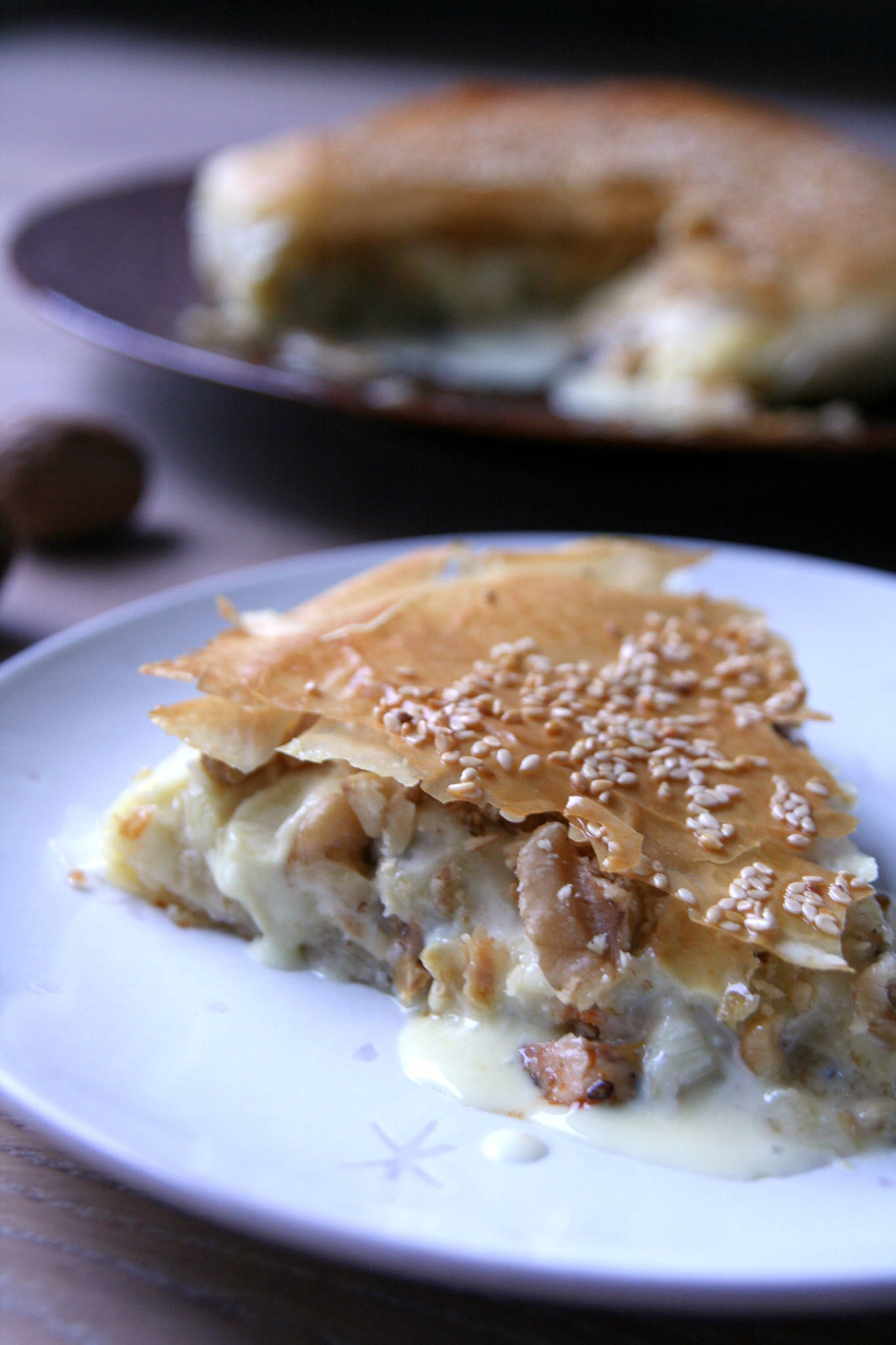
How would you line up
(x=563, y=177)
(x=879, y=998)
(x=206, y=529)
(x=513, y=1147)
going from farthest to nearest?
(x=563, y=177) < (x=206, y=529) < (x=879, y=998) < (x=513, y=1147)

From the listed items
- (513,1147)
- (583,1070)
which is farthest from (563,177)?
(513,1147)

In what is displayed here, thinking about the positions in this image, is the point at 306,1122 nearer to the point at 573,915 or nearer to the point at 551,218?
the point at 573,915

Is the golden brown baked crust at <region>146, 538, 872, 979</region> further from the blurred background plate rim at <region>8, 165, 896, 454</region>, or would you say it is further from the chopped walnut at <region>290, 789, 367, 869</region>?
the blurred background plate rim at <region>8, 165, 896, 454</region>

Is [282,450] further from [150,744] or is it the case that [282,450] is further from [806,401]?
A: [150,744]

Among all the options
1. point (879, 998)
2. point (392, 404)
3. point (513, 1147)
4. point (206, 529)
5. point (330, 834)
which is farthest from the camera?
point (206, 529)

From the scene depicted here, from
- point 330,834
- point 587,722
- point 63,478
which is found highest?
point 587,722

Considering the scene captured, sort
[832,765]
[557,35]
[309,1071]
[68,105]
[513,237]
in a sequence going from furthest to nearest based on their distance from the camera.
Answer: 1. [557,35]
2. [68,105]
3. [513,237]
4. [832,765]
5. [309,1071]

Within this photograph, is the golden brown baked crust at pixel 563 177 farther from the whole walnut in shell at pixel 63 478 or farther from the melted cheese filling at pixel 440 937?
the melted cheese filling at pixel 440 937

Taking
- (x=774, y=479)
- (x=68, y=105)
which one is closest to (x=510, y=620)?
(x=774, y=479)
